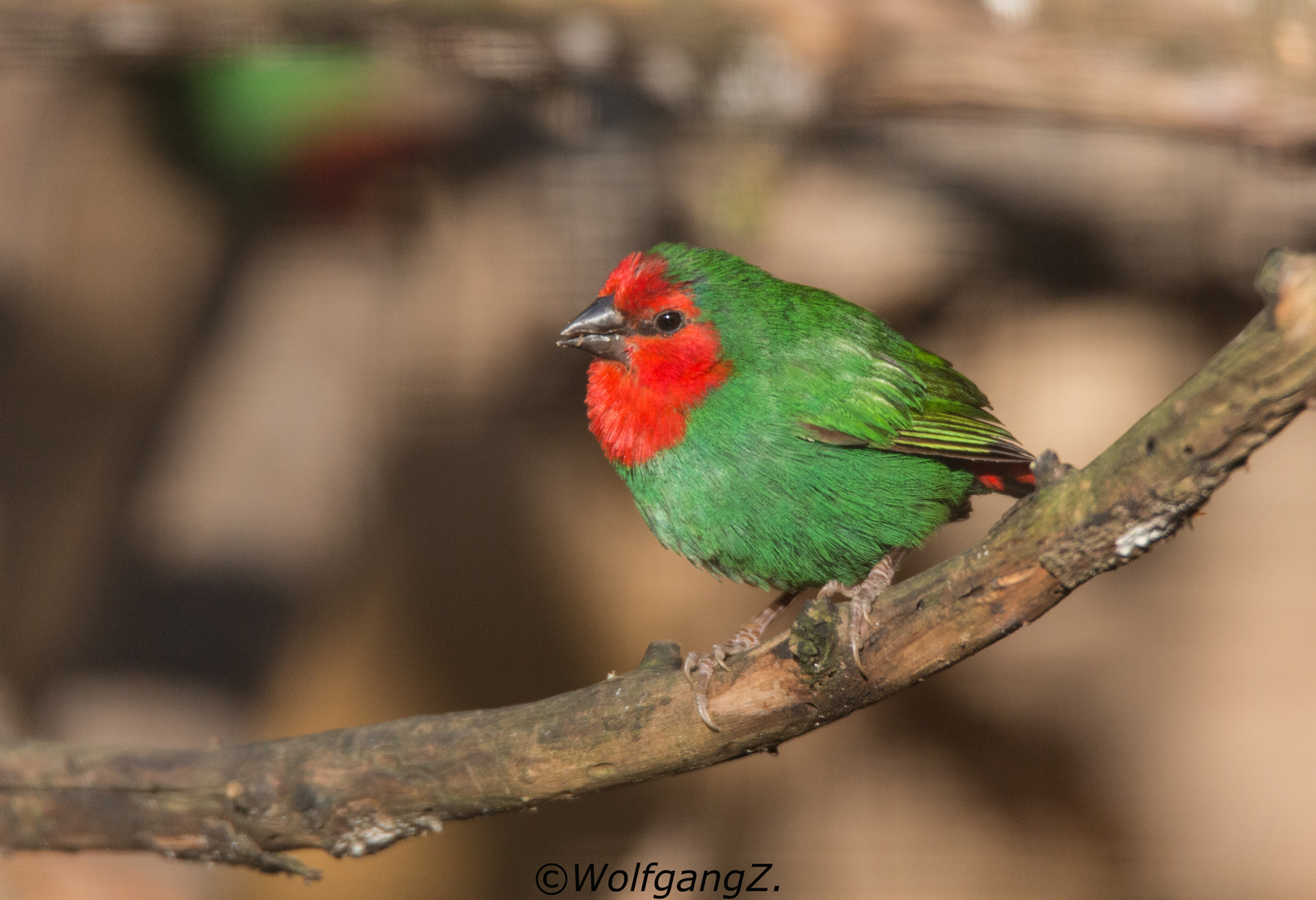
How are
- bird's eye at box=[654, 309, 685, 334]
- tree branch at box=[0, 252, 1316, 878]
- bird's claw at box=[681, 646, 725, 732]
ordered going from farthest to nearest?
bird's eye at box=[654, 309, 685, 334]
bird's claw at box=[681, 646, 725, 732]
tree branch at box=[0, 252, 1316, 878]

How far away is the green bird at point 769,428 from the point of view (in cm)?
259

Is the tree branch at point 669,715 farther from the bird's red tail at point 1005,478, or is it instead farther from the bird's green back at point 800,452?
the bird's red tail at point 1005,478

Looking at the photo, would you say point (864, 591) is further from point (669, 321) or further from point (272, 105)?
point (272, 105)

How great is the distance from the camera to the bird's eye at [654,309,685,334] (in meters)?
2.74

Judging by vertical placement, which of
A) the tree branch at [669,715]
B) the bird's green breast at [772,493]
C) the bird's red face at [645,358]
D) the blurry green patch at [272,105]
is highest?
the blurry green patch at [272,105]

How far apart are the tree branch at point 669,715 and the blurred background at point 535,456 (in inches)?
74.6

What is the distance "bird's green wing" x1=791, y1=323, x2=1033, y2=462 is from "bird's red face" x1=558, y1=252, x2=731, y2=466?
0.24 m

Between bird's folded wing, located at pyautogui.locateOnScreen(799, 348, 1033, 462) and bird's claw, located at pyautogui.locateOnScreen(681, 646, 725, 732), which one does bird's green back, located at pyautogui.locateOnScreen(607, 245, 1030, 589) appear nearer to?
bird's folded wing, located at pyautogui.locateOnScreen(799, 348, 1033, 462)

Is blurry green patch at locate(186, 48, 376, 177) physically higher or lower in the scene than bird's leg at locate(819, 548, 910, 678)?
higher

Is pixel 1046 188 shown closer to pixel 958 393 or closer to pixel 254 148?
pixel 958 393

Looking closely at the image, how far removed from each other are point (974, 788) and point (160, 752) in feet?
11.5

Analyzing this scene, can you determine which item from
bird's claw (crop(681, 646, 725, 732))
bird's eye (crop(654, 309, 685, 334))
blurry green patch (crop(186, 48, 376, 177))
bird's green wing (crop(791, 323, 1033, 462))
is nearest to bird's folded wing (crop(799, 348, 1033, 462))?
bird's green wing (crop(791, 323, 1033, 462))

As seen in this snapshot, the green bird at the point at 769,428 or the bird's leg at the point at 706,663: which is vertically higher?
the green bird at the point at 769,428

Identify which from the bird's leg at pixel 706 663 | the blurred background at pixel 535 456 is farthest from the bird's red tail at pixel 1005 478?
the blurred background at pixel 535 456
